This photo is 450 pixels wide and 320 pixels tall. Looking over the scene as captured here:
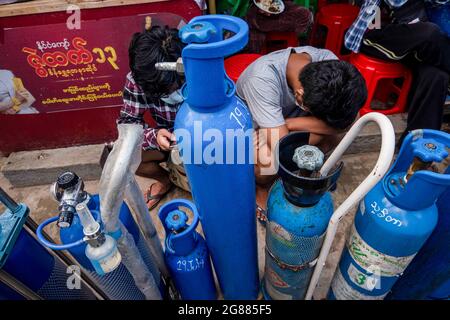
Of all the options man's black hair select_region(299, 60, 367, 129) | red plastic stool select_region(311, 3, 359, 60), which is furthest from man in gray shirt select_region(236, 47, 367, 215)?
red plastic stool select_region(311, 3, 359, 60)

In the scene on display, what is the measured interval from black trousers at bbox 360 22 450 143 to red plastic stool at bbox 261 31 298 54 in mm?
658

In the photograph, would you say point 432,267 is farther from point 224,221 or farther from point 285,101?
point 285,101

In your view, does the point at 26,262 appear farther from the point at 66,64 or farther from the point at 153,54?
the point at 66,64

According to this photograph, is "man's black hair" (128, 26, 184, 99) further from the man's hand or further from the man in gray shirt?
the man in gray shirt

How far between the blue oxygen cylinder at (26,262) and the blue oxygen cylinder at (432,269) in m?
1.53

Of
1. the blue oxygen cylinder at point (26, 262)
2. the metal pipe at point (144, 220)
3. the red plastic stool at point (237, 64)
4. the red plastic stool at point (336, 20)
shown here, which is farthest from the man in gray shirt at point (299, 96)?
the blue oxygen cylinder at point (26, 262)

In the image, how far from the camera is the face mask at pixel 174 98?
5.63 feet

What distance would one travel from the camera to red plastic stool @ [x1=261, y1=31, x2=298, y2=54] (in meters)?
2.72

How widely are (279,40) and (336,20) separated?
0.54 m

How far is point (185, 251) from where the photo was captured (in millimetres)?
1380

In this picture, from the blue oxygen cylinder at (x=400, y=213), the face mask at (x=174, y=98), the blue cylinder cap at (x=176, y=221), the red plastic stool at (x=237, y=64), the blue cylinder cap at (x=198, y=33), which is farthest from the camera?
the red plastic stool at (x=237, y=64)

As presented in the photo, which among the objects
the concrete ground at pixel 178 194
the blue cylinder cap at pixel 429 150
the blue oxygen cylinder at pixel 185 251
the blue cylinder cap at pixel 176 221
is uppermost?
the blue cylinder cap at pixel 429 150

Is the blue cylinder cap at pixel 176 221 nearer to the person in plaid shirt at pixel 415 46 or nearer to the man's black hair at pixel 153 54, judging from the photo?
the man's black hair at pixel 153 54

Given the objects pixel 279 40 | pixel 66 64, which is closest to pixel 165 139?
pixel 66 64
